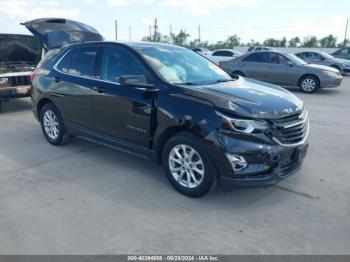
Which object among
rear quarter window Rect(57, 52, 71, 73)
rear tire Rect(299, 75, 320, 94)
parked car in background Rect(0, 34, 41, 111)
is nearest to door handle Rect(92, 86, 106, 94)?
rear quarter window Rect(57, 52, 71, 73)

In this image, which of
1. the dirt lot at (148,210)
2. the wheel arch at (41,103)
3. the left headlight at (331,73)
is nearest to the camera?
the dirt lot at (148,210)

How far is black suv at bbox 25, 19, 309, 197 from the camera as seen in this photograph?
12.0ft

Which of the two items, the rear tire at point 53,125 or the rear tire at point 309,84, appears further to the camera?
the rear tire at point 309,84

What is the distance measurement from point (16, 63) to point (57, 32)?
1.81 m

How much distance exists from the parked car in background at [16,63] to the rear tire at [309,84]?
349 inches

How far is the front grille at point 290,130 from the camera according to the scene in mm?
3740

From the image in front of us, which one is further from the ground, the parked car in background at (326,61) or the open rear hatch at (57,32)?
the open rear hatch at (57,32)

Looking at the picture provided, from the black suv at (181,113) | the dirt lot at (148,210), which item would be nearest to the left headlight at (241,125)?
the black suv at (181,113)

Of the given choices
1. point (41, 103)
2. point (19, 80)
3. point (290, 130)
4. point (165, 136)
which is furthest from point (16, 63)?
point (290, 130)

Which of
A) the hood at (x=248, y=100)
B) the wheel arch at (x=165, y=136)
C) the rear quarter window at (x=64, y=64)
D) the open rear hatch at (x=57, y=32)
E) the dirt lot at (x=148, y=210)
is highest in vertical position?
the open rear hatch at (x=57, y=32)

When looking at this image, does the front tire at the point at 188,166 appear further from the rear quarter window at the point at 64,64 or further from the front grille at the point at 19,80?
the front grille at the point at 19,80

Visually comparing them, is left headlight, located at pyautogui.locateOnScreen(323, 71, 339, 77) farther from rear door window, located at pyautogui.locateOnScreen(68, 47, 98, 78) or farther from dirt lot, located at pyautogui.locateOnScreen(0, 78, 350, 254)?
rear door window, located at pyautogui.locateOnScreen(68, 47, 98, 78)

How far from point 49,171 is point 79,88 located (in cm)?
130

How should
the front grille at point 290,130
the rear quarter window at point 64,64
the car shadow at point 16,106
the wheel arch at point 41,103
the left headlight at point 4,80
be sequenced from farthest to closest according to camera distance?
1. the car shadow at point 16,106
2. the left headlight at point 4,80
3. the wheel arch at point 41,103
4. the rear quarter window at point 64,64
5. the front grille at point 290,130
